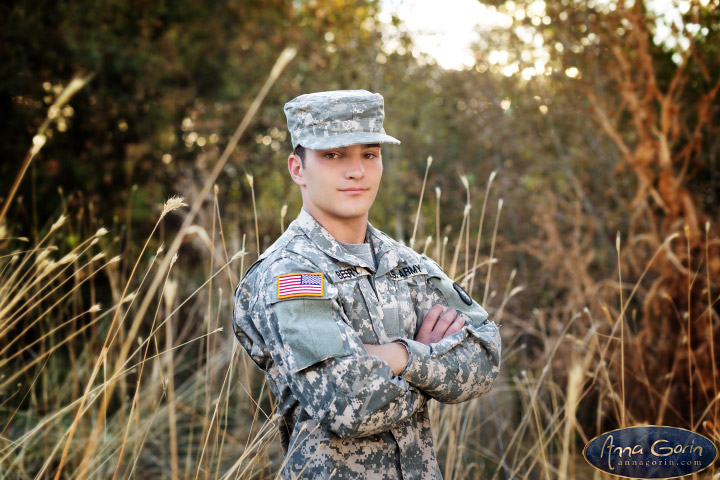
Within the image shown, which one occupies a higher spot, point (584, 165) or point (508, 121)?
point (508, 121)

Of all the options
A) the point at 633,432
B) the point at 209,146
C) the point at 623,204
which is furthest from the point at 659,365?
the point at 209,146

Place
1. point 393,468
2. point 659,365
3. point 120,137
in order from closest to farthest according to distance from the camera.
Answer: point 393,468 → point 659,365 → point 120,137

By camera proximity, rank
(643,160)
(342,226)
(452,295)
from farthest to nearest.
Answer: (643,160) < (452,295) < (342,226)

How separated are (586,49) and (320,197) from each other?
379cm

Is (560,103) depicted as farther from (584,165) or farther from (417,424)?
(417,424)

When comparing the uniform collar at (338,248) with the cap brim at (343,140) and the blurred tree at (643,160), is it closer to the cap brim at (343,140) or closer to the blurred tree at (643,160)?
the cap brim at (343,140)

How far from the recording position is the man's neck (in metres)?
1.88

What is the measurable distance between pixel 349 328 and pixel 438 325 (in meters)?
0.34

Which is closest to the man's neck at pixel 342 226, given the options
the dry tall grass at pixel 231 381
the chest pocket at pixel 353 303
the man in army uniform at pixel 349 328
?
the man in army uniform at pixel 349 328

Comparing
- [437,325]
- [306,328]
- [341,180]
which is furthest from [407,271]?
[306,328]

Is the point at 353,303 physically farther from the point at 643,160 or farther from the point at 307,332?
the point at 643,160

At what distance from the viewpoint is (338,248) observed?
183 cm

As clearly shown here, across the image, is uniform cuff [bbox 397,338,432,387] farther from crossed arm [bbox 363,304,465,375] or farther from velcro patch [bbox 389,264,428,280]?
velcro patch [bbox 389,264,428,280]

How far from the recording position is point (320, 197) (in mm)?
1833
